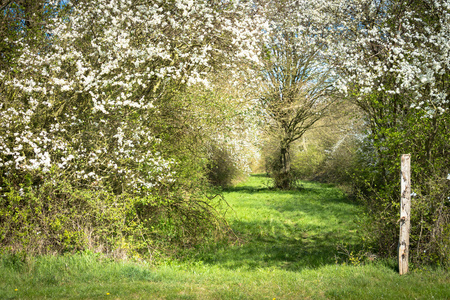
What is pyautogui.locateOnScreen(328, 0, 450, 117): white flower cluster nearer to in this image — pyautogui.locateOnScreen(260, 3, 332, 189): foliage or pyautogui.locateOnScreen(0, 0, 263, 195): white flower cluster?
pyautogui.locateOnScreen(0, 0, 263, 195): white flower cluster

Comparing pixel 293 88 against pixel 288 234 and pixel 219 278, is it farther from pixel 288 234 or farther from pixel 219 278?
pixel 219 278

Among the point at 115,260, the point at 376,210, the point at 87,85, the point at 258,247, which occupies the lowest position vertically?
the point at 258,247

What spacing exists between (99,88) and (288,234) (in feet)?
23.8

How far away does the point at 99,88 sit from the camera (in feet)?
24.9

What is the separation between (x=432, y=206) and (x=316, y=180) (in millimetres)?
25225

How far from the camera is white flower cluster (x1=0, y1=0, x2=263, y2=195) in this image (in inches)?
273

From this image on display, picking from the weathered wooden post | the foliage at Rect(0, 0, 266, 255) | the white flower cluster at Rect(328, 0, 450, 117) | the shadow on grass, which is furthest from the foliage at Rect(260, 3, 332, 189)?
the weathered wooden post

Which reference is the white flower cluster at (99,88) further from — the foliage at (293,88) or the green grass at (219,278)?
the foliage at (293,88)

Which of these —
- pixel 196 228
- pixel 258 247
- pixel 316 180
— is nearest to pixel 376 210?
pixel 258 247

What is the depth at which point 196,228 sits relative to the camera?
368 inches

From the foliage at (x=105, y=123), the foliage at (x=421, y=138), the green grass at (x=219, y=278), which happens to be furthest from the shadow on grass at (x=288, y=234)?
the foliage at (x=421, y=138)

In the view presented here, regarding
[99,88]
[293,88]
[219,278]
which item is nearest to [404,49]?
[219,278]

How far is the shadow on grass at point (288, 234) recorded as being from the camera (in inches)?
340

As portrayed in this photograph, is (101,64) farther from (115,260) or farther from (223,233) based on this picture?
(223,233)
